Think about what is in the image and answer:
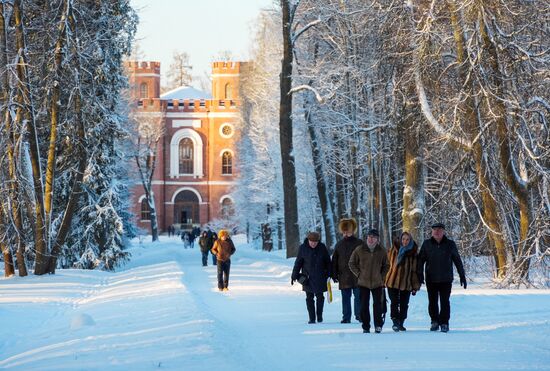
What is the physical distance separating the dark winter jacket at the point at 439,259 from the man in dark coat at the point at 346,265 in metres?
1.04

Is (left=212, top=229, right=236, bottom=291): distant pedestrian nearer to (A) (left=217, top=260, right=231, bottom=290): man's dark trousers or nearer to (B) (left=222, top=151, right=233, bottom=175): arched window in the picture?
(A) (left=217, top=260, right=231, bottom=290): man's dark trousers

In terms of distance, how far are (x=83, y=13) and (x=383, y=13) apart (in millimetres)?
9108

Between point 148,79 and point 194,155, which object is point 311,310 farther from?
point 148,79

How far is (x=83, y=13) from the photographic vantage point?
26156 mm

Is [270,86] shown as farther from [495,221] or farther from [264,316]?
[264,316]

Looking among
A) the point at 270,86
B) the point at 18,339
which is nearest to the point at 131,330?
the point at 18,339

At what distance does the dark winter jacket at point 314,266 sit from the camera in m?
14.4

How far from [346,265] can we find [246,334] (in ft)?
7.62

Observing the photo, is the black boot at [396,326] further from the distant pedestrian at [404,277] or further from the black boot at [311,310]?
the black boot at [311,310]

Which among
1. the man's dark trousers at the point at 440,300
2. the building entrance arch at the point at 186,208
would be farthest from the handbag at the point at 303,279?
the building entrance arch at the point at 186,208

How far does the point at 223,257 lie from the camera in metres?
21.8

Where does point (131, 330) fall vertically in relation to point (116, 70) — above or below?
below

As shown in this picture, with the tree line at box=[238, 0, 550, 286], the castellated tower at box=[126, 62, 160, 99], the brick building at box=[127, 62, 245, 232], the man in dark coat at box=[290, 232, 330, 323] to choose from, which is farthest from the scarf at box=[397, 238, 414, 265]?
the castellated tower at box=[126, 62, 160, 99]

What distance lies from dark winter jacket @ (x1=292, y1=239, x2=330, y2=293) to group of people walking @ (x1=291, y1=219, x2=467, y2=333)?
274mm
